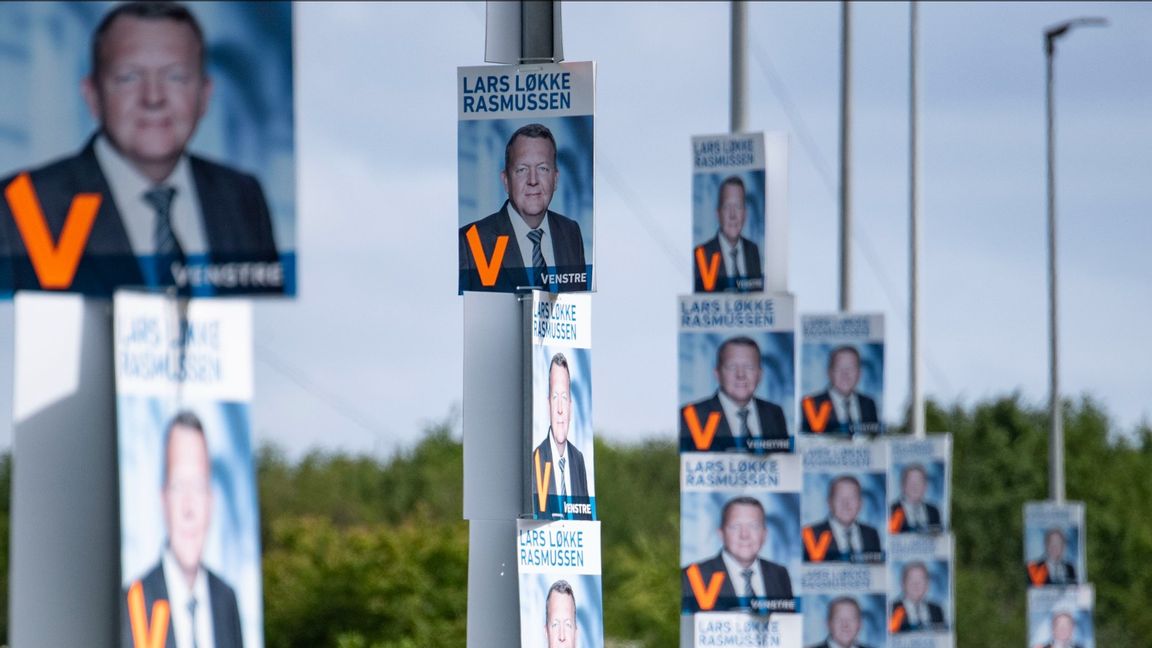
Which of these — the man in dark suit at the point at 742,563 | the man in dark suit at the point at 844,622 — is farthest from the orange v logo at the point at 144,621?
the man in dark suit at the point at 844,622

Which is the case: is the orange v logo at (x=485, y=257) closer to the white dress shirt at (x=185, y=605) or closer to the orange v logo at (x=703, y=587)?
the white dress shirt at (x=185, y=605)

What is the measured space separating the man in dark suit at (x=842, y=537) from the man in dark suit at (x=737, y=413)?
8.79 m

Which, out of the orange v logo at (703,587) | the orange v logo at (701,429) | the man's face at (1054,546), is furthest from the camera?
the man's face at (1054,546)

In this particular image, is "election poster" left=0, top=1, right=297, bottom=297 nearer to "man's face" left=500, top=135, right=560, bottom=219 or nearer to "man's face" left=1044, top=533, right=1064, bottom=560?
"man's face" left=500, top=135, right=560, bottom=219

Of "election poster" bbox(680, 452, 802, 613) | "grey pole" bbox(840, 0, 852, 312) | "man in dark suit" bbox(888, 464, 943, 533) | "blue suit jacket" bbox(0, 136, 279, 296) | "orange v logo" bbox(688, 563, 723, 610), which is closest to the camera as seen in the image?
"blue suit jacket" bbox(0, 136, 279, 296)

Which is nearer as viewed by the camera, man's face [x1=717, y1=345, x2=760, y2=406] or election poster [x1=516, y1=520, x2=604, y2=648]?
election poster [x1=516, y1=520, x2=604, y2=648]

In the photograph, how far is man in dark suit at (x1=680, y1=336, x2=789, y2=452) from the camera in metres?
17.7

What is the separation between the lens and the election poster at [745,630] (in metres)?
16.9

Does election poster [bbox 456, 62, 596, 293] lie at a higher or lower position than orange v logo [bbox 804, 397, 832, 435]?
higher

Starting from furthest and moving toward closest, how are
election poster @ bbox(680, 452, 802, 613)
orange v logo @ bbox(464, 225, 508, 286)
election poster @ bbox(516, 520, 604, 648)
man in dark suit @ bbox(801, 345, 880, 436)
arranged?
man in dark suit @ bbox(801, 345, 880, 436) → election poster @ bbox(680, 452, 802, 613) → orange v logo @ bbox(464, 225, 508, 286) → election poster @ bbox(516, 520, 604, 648)

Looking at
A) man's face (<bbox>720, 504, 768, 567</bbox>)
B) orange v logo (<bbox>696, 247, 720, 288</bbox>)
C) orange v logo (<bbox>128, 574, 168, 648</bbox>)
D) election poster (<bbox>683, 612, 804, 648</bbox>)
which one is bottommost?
election poster (<bbox>683, 612, 804, 648</bbox>)

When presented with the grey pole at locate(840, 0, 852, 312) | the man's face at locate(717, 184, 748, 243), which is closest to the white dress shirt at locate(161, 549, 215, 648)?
the man's face at locate(717, 184, 748, 243)

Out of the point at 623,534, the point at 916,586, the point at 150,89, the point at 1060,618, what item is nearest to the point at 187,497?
the point at 150,89

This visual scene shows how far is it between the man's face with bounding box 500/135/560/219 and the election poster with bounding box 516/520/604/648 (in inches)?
63.6
